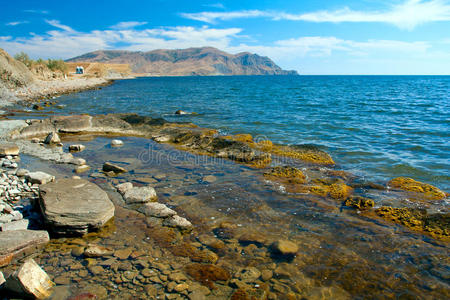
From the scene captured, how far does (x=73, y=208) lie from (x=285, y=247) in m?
4.89

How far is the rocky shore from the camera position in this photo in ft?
14.6

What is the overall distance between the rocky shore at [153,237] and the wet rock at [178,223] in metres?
0.03

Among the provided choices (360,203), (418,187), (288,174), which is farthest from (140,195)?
(418,187)

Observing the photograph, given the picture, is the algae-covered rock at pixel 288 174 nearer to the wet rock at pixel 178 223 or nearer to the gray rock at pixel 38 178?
the wet rock at pixel 178 223

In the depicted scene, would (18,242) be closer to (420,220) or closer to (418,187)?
(420,220)

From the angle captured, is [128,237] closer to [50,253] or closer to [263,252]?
[50,253]

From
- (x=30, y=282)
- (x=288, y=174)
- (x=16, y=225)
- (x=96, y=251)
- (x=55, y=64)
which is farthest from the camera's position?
(x=55, y=64)

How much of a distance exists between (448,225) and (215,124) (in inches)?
620

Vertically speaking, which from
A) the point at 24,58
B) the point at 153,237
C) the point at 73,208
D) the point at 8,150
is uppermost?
the point at 24,58

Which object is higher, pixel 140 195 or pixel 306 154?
pixel 306 154

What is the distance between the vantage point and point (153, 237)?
19.3 ft

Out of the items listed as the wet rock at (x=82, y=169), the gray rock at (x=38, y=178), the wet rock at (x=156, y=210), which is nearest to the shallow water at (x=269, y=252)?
the wet rock at (x=156, y=210)

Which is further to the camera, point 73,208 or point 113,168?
point 113,168

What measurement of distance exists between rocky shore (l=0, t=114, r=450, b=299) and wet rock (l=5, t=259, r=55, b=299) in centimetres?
2
